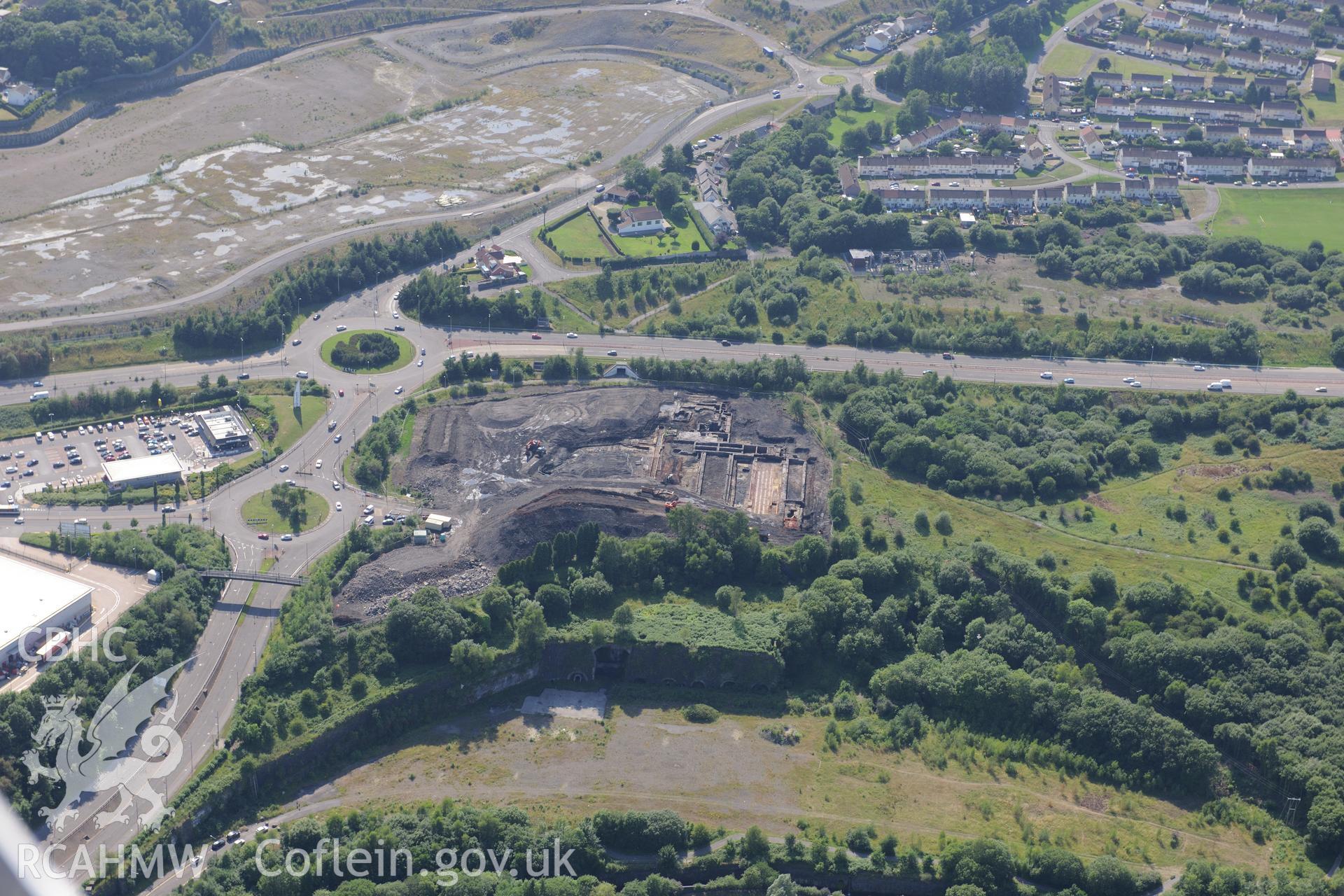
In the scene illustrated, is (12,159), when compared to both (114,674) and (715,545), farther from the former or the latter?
(715,545)

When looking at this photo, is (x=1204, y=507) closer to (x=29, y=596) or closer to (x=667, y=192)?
(x=667, y=192)

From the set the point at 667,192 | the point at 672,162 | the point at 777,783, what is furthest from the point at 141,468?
the point at 672,162

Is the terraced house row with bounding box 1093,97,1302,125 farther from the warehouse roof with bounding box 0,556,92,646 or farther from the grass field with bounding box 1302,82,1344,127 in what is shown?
the warehouse roof with bounding box 0,556,92,646

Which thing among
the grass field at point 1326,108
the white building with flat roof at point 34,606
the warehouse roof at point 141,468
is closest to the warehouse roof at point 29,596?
the white building with flat roof at point 34,606

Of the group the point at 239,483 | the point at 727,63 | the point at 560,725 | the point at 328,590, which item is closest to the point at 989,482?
the point at 560,725

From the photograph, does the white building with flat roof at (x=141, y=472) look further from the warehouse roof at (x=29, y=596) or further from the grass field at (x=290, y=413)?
the warehouse roof at (x=29, y=596)

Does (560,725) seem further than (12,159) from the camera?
No

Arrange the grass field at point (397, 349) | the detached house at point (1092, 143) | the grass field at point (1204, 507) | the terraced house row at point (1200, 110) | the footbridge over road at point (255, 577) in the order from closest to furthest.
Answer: the footbridge over road at point (255, 577) < the grass field at point (1204, 507) < the grass field at point (397, 349) < the detached house at point (1092, 143) < the terraced house row at point (1200, 110)
